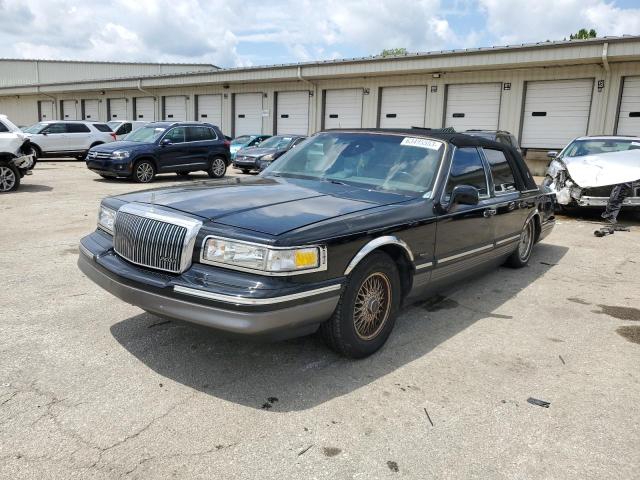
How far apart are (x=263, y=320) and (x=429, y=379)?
125cm

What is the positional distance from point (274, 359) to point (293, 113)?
23838 mm

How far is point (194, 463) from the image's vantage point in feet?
8.28

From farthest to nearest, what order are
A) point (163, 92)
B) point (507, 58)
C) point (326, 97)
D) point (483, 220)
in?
point (163, 92) → point (326, 97) → point (507, 58) → point (483, 220)

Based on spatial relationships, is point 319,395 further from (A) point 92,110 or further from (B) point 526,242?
(A) point 92,110

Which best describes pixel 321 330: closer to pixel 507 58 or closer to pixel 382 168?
pixel 382 168

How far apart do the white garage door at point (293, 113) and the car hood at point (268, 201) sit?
871 inches

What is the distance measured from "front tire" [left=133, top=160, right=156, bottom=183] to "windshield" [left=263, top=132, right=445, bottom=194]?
34.8 feet

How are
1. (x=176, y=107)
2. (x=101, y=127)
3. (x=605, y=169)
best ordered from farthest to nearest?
(x=176, y=107), (x=101, y=127), (x=605, y=169)

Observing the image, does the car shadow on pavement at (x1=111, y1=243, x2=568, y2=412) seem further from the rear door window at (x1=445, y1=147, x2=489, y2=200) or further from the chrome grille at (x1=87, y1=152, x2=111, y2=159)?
the chrome grille at (x1=87, y1=152, x2=111, y2=159)

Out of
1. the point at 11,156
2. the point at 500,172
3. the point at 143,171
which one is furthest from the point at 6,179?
the point at 500,172

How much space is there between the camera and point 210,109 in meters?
30.0

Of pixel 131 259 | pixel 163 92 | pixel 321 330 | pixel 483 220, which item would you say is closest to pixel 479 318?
pixel 483 220

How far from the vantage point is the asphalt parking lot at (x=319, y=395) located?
8.43 feet

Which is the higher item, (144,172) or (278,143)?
(278,143)
